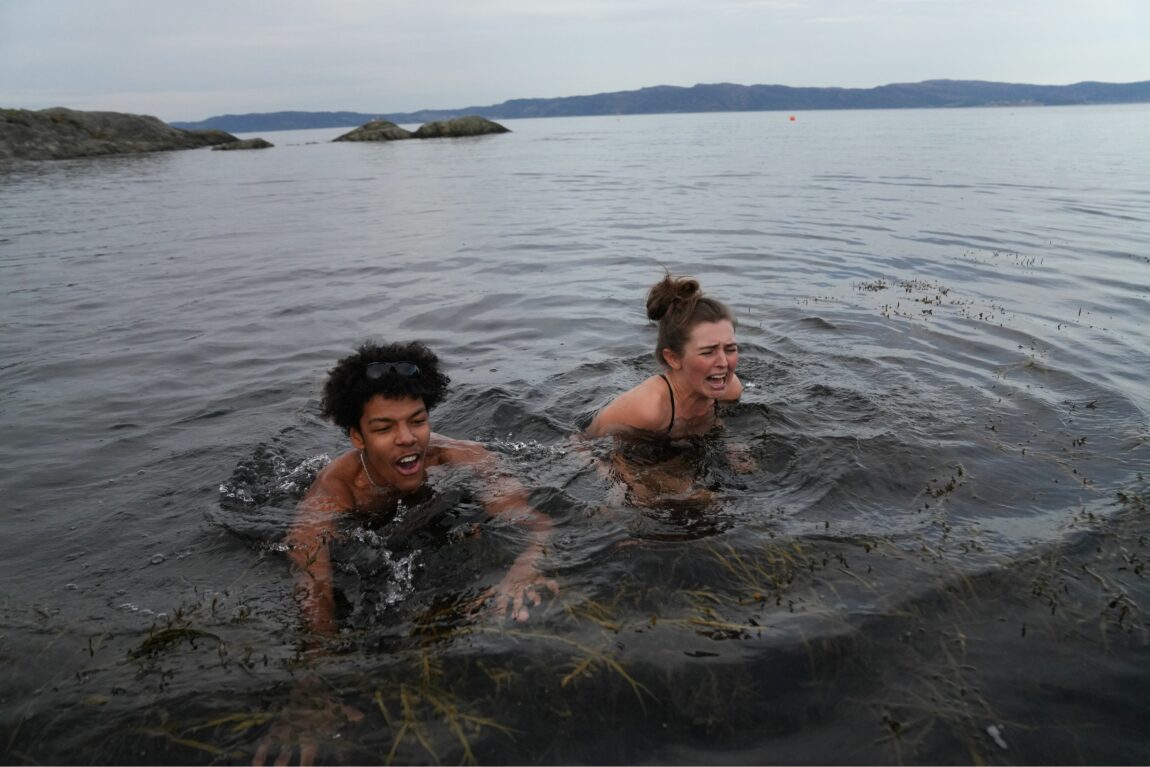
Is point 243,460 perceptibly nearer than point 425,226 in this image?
Yes

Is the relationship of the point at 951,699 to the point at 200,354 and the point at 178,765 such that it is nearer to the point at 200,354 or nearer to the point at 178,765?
the point at 178,765

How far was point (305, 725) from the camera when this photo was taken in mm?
3547

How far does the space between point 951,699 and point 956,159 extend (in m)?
36.9

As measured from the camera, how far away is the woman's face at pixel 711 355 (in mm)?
6152

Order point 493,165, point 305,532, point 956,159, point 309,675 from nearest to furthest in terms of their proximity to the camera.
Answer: point 309,675
point 305,532
point 956,159
point 493,165

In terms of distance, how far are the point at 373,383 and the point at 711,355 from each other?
265cm

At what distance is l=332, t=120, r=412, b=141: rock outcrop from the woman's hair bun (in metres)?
77.3

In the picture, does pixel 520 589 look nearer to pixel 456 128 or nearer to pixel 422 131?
A: pixel 422 131

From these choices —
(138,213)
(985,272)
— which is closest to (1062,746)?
(985,272)

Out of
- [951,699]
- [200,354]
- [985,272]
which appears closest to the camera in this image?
[951,699]

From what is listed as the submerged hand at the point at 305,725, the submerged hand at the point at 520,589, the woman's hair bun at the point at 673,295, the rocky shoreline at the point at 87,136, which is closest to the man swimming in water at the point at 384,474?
the submerged hand at the point at 520,589

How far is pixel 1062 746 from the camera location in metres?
3.31

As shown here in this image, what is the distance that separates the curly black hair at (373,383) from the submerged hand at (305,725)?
208 cm

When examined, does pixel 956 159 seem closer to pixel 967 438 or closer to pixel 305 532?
pixel 967 438
